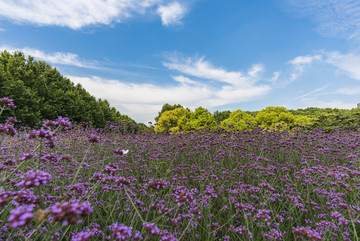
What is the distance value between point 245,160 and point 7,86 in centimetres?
1886

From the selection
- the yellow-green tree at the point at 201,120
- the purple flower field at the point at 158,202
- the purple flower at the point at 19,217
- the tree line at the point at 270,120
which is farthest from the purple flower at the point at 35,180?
the yellow-green tree at the point at 201,120

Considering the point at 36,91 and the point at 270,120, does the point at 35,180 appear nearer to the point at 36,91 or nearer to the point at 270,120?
the point at 270,120

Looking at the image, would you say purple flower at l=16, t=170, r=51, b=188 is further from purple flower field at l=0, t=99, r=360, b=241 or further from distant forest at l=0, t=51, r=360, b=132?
distant forest at l=0, t=51, r=360, b=132

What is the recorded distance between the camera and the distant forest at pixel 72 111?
1455 centimetres

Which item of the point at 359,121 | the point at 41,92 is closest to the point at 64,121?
the point at 359,121

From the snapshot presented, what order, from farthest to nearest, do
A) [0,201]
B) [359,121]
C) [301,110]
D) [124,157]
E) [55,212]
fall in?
[301,110] < [359,121] < [124,157] < [0,201] < [55,212]

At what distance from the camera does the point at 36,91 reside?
19.7 m

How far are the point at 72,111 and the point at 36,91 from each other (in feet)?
15.4

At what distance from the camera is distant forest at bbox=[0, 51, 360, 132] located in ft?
47.7

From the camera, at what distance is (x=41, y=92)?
2139cm

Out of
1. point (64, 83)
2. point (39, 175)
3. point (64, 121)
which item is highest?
point (64, 83)

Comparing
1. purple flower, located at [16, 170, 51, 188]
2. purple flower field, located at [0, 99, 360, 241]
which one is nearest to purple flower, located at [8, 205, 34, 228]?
purple flower field, located at [0, 99, 360, 241]

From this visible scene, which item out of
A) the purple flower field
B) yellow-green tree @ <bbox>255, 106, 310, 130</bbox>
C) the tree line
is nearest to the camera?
the purple flower field

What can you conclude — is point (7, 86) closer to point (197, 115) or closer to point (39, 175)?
point (197, 115)
